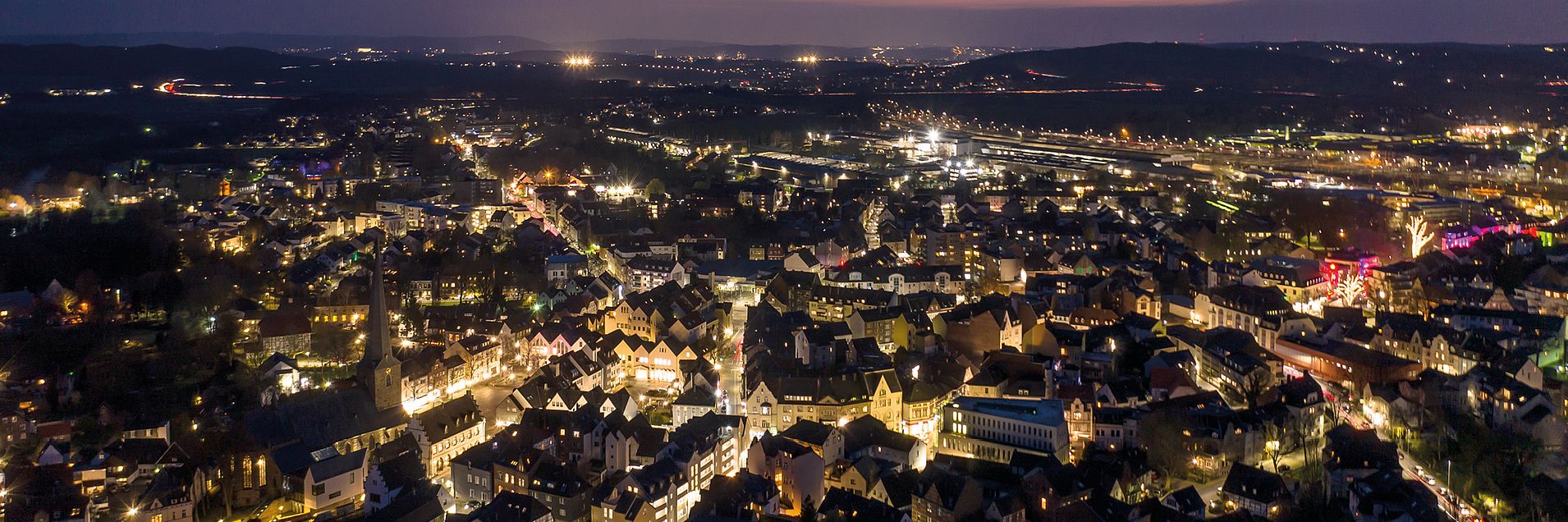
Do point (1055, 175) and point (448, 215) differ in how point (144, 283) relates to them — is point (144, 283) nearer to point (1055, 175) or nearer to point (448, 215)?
point (448, 215)

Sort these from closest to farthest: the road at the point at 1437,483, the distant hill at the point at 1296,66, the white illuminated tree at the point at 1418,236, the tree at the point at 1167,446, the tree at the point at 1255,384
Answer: the road at the point at 1437,483
the tree at the point at 1167,446
the tree at the point at 1255,384
the white illuminated tree at the point at 1418,236
the distant hill at the point at 1296,66

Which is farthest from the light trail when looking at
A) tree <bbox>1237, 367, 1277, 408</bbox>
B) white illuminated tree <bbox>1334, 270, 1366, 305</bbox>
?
tree <bbox>1237, 367, 1277, 408</bbox>

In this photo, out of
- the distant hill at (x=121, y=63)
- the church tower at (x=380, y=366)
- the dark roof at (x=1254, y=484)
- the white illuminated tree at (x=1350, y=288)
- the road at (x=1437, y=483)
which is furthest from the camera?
the distant hill at (x=121, y=63)

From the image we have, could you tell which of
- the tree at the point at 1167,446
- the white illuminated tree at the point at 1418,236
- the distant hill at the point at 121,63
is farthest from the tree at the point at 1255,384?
the distant hill at the point at 121,63

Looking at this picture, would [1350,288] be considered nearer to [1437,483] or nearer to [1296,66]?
[1437,483]

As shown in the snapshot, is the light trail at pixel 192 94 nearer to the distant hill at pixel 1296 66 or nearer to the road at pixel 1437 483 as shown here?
the distant hill at pixel 1296 66

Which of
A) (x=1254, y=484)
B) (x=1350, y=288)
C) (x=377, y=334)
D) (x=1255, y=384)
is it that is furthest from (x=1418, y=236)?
(x=377, y=334)
